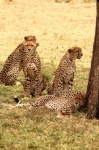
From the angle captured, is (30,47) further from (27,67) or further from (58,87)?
(58,87)

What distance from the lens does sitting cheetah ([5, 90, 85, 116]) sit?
679 centimetres

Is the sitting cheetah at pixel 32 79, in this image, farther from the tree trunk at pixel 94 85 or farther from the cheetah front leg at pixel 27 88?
the tree trunk at pixel 94 85

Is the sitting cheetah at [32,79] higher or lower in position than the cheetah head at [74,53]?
lower

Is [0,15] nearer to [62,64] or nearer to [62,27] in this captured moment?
[62,27]

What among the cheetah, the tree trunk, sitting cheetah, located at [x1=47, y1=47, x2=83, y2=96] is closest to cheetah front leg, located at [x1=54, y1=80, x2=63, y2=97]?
sitting cheetah, located at [x1=47, y1=47, x2=83, y2=96]

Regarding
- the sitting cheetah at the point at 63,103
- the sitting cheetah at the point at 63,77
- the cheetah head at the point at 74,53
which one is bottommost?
the sitting cheetah at the point at 63,103

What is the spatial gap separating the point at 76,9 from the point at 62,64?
13.3m

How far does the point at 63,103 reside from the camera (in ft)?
22.6

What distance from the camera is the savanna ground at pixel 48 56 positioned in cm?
561

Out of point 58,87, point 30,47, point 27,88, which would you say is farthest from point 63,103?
point 30,47

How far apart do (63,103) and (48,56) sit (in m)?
5.63

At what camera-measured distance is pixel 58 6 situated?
21891mm

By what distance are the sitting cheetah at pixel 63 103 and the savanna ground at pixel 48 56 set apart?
0.12m

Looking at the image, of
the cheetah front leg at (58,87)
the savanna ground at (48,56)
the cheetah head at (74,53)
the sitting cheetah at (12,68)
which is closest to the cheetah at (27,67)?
the sitting cheetah at (12,68)
